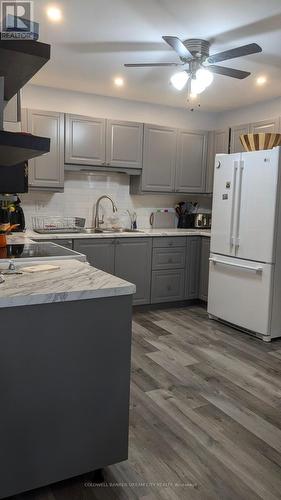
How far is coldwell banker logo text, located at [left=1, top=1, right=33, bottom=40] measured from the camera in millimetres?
1630

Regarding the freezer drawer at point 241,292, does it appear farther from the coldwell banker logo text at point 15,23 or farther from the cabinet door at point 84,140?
the coldwell banker logo text at point 15,23

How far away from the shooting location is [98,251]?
168 inches

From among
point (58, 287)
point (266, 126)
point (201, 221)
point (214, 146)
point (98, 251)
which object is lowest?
Answer: point (98, 251)

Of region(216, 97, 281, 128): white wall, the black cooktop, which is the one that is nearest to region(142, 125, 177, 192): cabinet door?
region(216, 97, 281, 128): white wall

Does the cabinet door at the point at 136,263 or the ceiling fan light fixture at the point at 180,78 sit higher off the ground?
the ceiling fan light fixture at the point at 180,78

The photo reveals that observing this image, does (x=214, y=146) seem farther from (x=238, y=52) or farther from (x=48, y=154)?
(x=238, y=52)

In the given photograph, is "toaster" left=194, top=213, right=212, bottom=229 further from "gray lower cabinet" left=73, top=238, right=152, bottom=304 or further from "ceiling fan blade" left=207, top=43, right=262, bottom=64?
"ceiling fan blade" left=207, top=43, right=262, bottom=64

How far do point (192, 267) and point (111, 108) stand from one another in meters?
2.18

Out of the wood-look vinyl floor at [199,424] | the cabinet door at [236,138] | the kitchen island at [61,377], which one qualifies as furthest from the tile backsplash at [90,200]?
the kitchen island at [61,377]

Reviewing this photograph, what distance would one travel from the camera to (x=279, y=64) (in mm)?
3438

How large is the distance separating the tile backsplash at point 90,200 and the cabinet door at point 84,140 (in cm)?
34

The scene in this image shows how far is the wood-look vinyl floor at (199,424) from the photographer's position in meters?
1.83

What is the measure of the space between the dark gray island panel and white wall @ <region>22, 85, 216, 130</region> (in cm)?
336

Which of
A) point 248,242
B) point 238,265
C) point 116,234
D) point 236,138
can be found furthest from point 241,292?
point 236,138
